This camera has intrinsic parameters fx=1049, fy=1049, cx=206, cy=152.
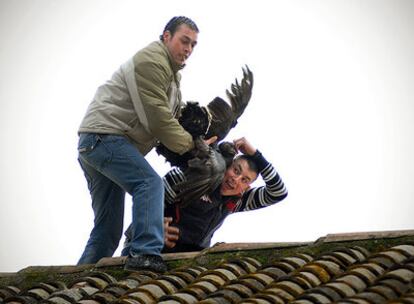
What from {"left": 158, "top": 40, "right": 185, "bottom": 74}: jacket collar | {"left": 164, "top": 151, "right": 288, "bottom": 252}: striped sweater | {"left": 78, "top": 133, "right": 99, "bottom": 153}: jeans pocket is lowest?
{"left": 164, "top": 151, "right": 288, "bottom": 252}: striped sweater

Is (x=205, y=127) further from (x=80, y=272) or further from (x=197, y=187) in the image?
(x=80, y=272)

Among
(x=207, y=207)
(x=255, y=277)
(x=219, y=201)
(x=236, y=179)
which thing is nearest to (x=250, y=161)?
(x=236, y=179)

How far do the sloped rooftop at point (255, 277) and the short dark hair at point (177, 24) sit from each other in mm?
1806

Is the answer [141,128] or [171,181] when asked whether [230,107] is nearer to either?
[171,181]

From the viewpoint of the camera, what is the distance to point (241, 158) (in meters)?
9.30

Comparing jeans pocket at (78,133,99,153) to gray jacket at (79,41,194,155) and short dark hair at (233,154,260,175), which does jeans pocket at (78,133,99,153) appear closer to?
gray jacket at (79,41,194,155)

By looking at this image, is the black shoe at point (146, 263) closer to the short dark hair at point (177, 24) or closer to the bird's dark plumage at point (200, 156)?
the bird's dark plumage at point (200, 156)

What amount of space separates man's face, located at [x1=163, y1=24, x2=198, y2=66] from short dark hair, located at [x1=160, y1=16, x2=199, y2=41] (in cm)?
3

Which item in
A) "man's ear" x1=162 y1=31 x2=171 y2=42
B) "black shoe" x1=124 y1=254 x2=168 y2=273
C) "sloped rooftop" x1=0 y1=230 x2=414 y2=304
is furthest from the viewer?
"man's ear" x1=162 y1=31 x2=171 y2=42

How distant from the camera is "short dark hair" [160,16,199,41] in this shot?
854 centimetres

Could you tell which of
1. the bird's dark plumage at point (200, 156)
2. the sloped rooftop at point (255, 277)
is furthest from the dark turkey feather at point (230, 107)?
the sloped rooftop at point (255, 277)

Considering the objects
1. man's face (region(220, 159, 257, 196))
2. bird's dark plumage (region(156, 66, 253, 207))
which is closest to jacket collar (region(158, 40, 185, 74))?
bird's dark plumage (region(156, 66, 253, 207))

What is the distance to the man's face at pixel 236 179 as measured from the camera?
9.19 metres

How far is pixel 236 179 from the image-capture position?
362 inches
